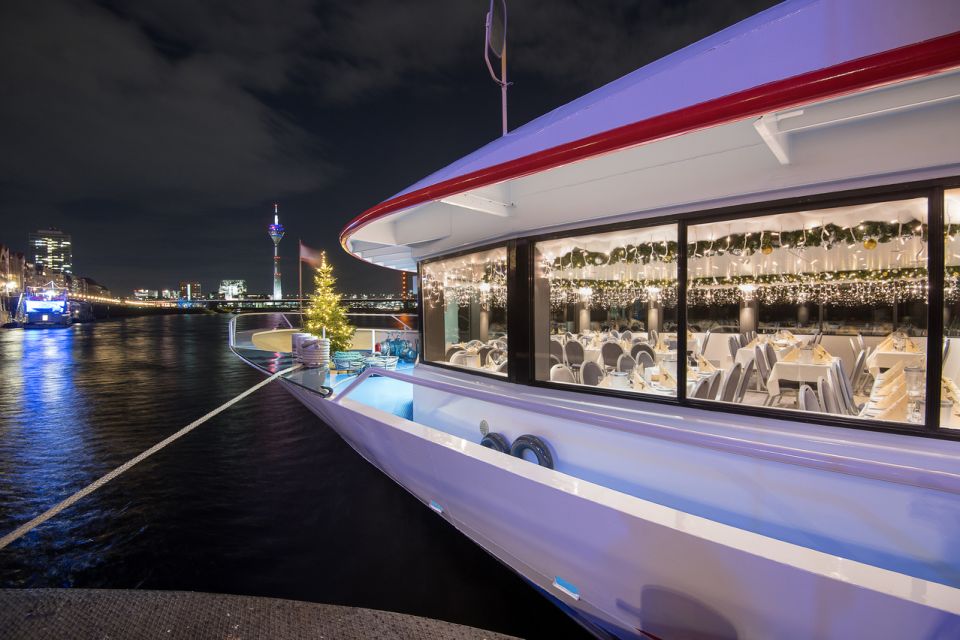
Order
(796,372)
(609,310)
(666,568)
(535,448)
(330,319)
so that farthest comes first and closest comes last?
1. (330,319)
2. (609,310)
3. (796,372)
4. (535,448)
5. (666,568)

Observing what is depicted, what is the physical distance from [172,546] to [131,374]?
36.8ft

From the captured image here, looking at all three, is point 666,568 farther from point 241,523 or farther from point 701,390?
point 241,523

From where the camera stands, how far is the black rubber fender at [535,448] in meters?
4.10

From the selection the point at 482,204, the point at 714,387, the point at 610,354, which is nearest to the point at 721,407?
the point at 714,387

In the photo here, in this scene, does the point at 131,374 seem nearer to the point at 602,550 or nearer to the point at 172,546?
the point at 172,546

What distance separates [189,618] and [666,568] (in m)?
2.84

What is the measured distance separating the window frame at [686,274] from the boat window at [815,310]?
Answer: 0.16 metres

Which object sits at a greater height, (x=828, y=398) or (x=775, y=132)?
(x=775, y=132)

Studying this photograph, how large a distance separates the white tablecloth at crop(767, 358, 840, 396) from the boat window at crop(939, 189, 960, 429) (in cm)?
114

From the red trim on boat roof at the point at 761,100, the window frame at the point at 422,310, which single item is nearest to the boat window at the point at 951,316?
the red trim on boat roof at the point at 761,100

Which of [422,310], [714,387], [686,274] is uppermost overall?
[686,274]

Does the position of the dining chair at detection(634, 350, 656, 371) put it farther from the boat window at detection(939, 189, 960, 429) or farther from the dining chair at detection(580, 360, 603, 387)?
the boat window at detection(939, 189, 960, 429)

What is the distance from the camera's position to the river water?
3.30 metres

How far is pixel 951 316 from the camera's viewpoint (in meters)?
2.96
